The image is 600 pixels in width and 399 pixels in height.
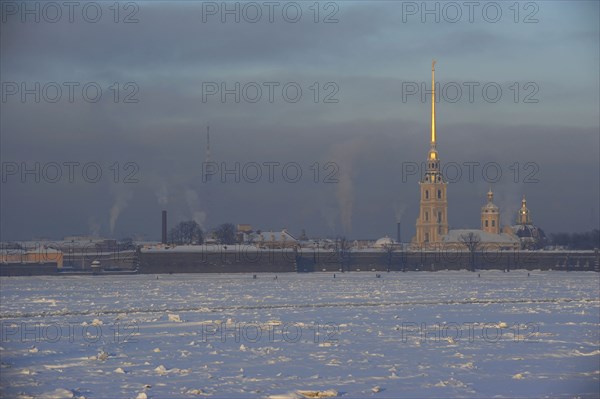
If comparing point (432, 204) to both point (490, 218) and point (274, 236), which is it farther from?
point (274, 236)

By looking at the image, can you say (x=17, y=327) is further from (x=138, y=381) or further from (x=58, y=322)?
(x=138, y=381)

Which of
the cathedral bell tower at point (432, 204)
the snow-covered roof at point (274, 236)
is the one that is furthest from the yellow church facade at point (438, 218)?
the snow-covered roof at point (274, 236)

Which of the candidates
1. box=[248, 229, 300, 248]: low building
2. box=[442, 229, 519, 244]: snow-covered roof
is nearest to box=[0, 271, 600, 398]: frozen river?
box=[248, 229, 300, 248]: low building

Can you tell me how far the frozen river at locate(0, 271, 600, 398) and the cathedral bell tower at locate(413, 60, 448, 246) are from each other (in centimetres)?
8236

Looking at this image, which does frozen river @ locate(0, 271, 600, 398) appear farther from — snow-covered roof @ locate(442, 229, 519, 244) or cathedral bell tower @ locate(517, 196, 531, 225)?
cathedral bell tower @ locate(517, 196, 531, 225)

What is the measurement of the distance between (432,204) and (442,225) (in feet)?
8.67

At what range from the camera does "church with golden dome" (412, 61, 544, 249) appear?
104 meters

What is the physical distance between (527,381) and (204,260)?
5801 centimetres

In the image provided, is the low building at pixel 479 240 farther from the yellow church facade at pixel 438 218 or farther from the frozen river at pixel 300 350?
the frozen river at pixel 300 350

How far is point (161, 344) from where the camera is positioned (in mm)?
16812

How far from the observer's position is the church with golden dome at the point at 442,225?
10419 cm

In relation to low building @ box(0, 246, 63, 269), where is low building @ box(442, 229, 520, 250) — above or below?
above

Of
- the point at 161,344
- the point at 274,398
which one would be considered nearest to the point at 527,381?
the point at 274,398

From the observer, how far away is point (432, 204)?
109m
